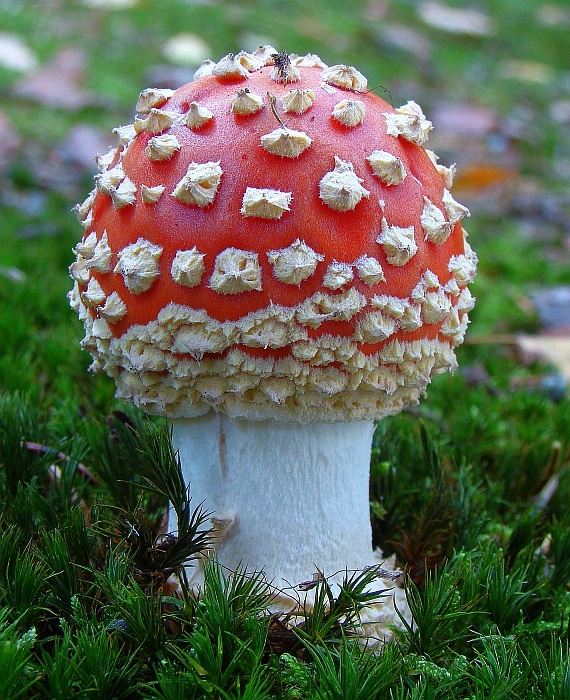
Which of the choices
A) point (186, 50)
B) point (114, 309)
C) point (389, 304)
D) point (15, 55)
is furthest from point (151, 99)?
point (186, 50)

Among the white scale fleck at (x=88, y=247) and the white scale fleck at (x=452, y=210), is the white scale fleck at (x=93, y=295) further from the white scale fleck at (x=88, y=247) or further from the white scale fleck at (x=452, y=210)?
the white scale fleck at (x=452, y=210)

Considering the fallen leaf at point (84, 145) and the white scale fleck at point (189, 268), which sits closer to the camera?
the white scale fleck at point (189, 268)

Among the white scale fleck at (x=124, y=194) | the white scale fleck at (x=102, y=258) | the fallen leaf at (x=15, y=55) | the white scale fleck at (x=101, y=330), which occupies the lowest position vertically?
the white scale fleck at (x=101, y=330)

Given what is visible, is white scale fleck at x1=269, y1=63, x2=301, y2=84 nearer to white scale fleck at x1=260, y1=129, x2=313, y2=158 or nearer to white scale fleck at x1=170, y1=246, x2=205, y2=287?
white scale fleck at x1=260, y1=129, x2=313, y2=158

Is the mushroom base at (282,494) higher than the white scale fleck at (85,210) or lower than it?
lower

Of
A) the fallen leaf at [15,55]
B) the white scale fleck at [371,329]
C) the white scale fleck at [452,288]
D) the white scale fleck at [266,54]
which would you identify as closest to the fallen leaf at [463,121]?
the fallen leaf at [15,55]

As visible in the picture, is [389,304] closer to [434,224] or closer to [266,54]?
[434,224]
